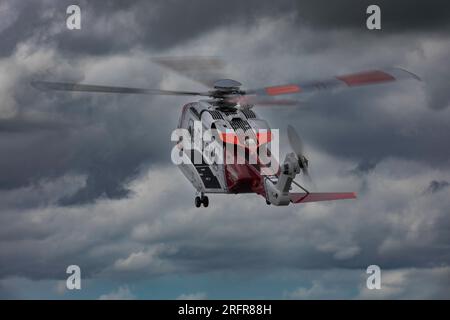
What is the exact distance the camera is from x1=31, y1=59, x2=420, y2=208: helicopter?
6456cm

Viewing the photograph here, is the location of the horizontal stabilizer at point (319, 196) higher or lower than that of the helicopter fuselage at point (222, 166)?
lower

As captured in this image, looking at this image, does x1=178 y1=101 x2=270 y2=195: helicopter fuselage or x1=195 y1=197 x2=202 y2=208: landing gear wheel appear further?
x1=195 y1=197 x2=202 y2=208: landing gear wheel

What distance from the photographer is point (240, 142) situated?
222ft

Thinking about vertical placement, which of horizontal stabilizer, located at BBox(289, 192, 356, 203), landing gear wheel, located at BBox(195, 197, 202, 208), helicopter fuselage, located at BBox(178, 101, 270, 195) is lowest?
horizontal stabilizer, located at BBox(289, 192, 356, 203)

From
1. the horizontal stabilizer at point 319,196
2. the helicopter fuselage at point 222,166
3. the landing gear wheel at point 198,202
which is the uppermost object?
the helicopter fuselage at point 222,166

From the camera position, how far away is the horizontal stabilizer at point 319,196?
66375 millimetres

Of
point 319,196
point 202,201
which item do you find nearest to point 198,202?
point 202,201

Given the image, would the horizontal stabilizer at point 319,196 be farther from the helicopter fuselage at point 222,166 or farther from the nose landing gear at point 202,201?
the nose landing gear at point 202,201

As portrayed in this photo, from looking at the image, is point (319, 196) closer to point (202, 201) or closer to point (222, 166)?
point (222, 166)

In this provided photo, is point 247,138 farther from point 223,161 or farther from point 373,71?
point 373,71

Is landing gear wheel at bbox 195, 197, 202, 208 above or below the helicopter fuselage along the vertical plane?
below

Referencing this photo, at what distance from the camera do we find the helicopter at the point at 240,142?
64.6 m

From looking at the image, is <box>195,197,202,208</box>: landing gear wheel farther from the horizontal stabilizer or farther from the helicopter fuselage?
the horizontal stabilizer

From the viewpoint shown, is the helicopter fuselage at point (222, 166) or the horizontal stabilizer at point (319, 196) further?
the helicopter fuselage at point (222, 166)
